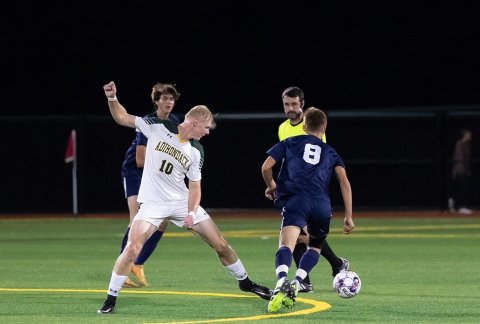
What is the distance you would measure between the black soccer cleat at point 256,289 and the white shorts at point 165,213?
87 cm

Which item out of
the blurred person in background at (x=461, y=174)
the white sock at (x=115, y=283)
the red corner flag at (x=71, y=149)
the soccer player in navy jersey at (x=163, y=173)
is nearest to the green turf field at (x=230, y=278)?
the white sock at (x=115, y=283)

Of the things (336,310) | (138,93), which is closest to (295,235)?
Answer: (336,310)

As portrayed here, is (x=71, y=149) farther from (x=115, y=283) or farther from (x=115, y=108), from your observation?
(x=115, y=283)

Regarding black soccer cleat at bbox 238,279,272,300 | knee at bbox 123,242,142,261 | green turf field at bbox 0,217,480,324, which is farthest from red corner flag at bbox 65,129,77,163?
knee at bbox 123,242,142,261

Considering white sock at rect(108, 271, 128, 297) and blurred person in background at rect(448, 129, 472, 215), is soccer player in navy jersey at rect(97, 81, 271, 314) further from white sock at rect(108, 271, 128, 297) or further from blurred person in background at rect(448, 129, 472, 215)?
blurred person in background at rect(448, 129, 472, 215)

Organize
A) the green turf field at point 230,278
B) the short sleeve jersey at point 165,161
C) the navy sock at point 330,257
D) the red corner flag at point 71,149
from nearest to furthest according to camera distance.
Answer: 1. the green turf field at point 230,278
2. the short sleeve jersey at point 165,161
3. the navy sock at point 330,257
4. the red corner flag at point 71,149

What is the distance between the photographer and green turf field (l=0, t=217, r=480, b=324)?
39.6ft

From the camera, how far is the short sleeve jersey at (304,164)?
12.6 meters

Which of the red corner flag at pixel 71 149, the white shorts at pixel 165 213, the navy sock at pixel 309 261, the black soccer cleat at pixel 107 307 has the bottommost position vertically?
the black soccer cleat at pixel 107 307

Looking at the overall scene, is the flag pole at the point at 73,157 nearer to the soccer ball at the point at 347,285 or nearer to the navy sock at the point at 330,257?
the navy sock at the point at 330,257

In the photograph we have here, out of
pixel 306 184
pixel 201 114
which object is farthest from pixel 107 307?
pixel 306 184

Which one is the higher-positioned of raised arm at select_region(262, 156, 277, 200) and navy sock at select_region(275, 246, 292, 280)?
raised arm at select_region(262, 156, 277, 200)

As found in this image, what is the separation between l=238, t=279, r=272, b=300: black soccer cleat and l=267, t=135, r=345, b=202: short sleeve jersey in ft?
3.24

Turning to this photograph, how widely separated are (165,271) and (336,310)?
473 centimetres
